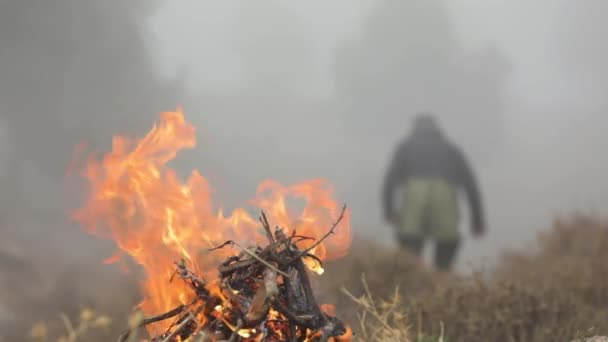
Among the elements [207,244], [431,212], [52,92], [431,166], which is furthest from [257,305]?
[52,92]

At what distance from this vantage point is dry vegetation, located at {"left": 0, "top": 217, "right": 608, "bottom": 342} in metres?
3.27

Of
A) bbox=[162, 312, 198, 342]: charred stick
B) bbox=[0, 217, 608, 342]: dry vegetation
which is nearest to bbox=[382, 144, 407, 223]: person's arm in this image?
bbox=[0, 217, 608, 342]: dry vegetation

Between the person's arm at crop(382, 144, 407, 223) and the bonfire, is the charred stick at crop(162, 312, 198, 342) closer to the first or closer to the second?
the bonfire

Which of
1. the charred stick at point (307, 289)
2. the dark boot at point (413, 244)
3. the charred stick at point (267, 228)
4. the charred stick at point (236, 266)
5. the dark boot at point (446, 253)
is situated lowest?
the charred stick at point (307, 289)

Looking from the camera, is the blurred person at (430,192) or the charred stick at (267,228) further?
the blurred person at (430,192)

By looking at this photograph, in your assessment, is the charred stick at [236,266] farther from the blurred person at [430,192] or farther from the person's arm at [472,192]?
the person's arm at [472,192]

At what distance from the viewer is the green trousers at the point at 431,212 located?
7.75 metres

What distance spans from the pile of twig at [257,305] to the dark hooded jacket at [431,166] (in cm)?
596

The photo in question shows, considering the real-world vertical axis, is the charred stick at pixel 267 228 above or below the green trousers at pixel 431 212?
below

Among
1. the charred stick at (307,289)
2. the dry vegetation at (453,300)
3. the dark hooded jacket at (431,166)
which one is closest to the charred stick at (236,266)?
the charred stick at (307,289)

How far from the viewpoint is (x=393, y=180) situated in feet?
26.8

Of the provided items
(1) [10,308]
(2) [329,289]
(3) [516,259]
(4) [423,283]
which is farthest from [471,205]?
(1) [10,308]

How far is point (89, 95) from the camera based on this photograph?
1444cm

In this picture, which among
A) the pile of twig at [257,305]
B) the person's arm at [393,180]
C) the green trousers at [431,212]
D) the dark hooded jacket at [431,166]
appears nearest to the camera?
the pile of twig at [257,305]
